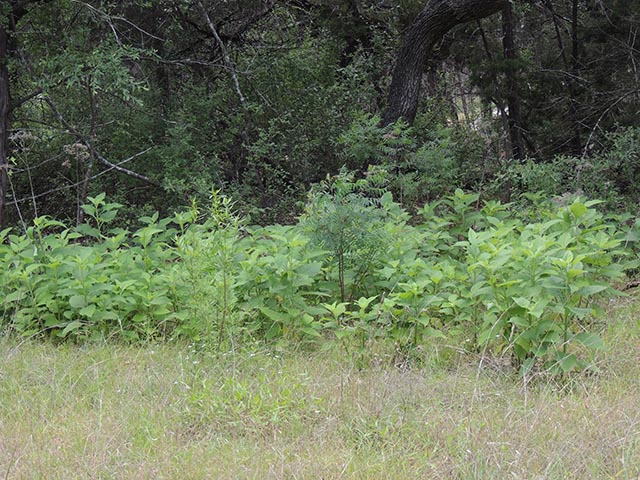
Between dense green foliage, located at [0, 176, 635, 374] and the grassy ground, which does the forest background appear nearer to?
dense green foliage, located at [0, 176, 635, 374]

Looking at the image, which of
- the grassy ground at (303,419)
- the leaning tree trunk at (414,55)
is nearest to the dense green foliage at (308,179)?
the grassy ground at (303,419)

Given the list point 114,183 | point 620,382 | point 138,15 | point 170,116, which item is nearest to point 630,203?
point 620,382

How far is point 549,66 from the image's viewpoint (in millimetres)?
13328

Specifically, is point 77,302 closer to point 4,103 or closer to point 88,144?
point 88,144

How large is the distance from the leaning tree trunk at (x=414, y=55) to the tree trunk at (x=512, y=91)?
2430mm

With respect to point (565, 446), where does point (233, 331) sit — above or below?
above

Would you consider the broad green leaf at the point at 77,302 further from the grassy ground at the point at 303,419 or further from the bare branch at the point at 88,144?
the bare branch at the point at 88,144

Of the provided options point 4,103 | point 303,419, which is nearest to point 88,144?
point 4,103

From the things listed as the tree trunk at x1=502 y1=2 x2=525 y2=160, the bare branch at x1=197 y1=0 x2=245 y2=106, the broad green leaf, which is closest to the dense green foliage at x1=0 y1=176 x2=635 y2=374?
the broad green leaf

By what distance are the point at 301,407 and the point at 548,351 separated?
141cm

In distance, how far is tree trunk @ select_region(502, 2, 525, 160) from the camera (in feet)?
39.5

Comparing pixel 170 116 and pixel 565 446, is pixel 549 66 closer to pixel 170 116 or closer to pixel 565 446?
pixel 170 116

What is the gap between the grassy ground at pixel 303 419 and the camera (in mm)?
2906

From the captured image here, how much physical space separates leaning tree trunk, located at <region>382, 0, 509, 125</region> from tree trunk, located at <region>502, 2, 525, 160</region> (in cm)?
243
